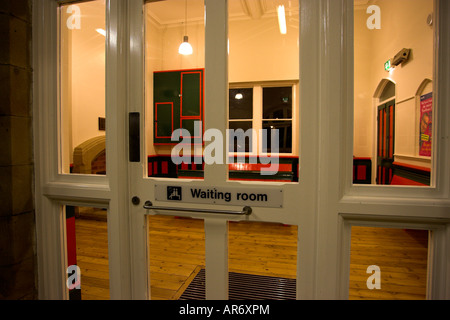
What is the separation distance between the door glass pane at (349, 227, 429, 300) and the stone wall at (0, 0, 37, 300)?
2.10m

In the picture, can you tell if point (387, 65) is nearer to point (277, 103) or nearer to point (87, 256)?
point (277, 103)

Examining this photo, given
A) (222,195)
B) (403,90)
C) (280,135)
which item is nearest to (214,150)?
(222,195)

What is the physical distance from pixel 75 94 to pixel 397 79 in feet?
17.7

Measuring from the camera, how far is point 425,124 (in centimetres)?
224

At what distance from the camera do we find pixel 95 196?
144 cm

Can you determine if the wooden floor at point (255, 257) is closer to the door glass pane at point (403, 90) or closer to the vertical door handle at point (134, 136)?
the door glass pane at point (403, 90)

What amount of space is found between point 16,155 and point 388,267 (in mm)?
3336

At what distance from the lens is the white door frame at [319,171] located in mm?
1128

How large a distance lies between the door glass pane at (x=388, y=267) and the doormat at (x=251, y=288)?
54cm

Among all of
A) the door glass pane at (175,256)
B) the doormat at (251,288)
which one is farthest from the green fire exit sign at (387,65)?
the door glass pane at (175,256)

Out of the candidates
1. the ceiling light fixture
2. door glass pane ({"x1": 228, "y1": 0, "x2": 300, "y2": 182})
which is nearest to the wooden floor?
door glass pane ({"x1": 228, "y1": 0, "x2": 300, "y2": 182})

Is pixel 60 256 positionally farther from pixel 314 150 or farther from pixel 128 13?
pixel 314 150

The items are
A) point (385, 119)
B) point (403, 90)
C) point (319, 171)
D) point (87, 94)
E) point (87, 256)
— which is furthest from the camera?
point (385, 119)

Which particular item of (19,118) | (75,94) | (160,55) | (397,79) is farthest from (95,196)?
(160,55)
